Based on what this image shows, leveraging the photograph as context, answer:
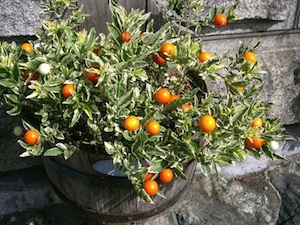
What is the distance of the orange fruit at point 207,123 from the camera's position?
1.14m

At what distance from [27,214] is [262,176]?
1.19 metres

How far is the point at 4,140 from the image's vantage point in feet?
6.29

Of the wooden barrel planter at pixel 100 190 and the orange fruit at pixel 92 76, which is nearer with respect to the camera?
the orange fruit at pixel 92 76

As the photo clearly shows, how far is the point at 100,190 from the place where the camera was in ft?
4.44

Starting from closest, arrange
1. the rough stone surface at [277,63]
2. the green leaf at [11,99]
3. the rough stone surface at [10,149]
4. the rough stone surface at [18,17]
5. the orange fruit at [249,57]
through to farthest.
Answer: the green leaf at [11,99]
the orange fruit at [249,57]
the rough stone surface at [18,17]
the rough stone surface at [10,149]
the rough stone surface at [277,63]

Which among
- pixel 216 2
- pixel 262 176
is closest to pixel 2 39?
pixel 216 2

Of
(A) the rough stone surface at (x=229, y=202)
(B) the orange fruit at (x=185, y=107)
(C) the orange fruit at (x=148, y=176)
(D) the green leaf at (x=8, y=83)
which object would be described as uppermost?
(D) the green leaf at (x=8, y=83)

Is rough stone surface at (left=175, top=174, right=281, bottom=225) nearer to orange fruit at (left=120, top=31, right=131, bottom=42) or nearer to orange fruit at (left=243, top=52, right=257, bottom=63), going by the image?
orange fruit at (left=243, top=52, right=257, bottom=63)

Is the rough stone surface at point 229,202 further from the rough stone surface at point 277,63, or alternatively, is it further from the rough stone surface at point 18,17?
the rough stone surface at point 18,17

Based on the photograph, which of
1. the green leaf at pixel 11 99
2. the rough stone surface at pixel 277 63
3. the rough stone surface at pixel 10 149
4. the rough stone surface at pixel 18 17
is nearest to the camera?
the green leaf at pixel 11 99

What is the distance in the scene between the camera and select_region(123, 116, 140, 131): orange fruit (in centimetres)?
112

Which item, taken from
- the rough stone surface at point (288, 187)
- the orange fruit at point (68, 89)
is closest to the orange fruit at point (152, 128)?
the orange fruit at point (68, 89)

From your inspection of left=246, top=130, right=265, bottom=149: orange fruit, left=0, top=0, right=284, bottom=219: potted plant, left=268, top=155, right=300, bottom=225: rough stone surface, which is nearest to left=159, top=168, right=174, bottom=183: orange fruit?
left=0, top=0, right=284, bottom=219: potted plant

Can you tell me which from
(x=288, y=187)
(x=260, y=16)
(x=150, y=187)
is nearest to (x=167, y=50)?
(x=150, y=187)
